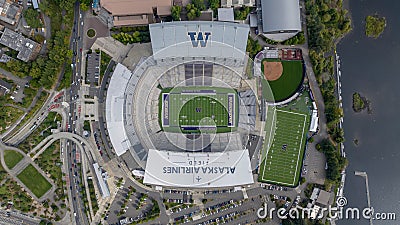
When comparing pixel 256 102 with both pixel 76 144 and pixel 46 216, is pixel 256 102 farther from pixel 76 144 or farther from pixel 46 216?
pixel 46 216

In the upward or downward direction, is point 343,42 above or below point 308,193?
above

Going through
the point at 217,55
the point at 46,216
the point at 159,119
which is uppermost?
the point at 217,55

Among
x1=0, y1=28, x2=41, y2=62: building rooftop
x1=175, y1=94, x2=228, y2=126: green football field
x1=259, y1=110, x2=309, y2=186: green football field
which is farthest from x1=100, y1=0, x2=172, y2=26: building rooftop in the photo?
x1=259, y1=110, x2=309, y2=186: green football field

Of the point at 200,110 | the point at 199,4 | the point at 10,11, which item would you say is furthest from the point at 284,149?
the point at 10,11

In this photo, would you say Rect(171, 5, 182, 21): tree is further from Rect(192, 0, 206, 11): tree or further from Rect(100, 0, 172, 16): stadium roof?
Rect(192, 0, 206, 11): tree

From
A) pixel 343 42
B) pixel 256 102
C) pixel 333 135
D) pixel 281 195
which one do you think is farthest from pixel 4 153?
pixel 343 42

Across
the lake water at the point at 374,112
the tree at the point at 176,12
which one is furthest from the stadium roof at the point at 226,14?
the lake water at the point at 374,112

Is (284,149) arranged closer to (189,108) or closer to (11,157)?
(189,108)
